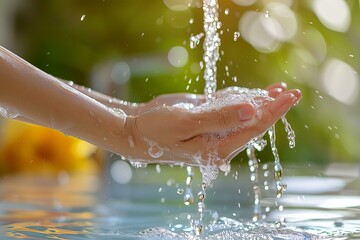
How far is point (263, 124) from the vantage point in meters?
1.03

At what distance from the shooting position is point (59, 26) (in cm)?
409

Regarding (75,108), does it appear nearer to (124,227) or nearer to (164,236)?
(164,236)

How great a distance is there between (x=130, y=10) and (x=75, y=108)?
297cm

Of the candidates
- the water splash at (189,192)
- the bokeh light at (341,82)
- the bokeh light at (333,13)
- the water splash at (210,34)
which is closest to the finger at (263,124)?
the water splash at (189,192)

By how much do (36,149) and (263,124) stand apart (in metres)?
2.06

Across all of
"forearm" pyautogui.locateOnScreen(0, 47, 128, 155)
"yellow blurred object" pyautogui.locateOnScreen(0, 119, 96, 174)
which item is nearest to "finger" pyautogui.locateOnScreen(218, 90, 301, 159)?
"forearm" pyautogui.locateOnScreen(0, 47, 128, 155)

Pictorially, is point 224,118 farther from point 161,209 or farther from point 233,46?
point 233,46

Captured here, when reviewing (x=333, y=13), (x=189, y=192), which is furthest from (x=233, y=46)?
(x=189, y=192)

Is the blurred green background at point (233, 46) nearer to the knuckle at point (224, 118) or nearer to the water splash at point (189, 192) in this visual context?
the water splash at point (189, 192)

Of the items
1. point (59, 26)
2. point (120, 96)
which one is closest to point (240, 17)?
point (59, 26)

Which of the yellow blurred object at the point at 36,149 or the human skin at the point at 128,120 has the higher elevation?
the yellow blurred object at the point at 36,149

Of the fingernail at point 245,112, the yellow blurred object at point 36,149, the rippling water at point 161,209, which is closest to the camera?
the fingernail at point 245,112

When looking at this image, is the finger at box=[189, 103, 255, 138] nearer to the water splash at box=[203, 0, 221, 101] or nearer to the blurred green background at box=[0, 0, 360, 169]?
the water splash at box=[203, 0, 221, 101]

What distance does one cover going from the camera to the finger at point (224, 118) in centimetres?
101
